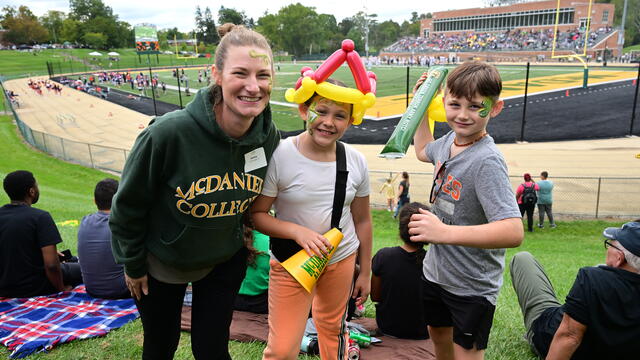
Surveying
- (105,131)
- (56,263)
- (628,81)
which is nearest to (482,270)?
(56,263)

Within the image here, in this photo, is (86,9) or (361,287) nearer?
(361,287)

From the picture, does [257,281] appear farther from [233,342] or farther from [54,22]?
[54,22]

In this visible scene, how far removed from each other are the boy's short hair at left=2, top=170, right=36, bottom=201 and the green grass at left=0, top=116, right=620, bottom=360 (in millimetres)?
1421

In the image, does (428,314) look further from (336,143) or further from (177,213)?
(177,213)

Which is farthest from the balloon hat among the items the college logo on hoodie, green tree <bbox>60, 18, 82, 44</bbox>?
green tree <bbox>60, 18, 82, 44</bbox>

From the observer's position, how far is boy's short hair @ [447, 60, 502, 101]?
7.80 feet

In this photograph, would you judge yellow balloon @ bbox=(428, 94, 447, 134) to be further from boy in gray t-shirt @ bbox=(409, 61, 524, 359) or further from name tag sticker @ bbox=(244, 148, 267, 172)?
name tag sticker @ bbox=(244, 148, 267, 172)

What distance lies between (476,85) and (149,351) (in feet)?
8.05

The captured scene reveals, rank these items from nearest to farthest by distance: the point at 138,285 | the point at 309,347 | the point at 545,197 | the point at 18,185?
1. the point at 138,285
2. the point at 309,347
3. the point at 18,185
4. the point at 545,197

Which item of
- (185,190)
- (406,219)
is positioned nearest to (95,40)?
(406,219)

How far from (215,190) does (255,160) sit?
11.7 inches

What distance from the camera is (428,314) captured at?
9.09 feet

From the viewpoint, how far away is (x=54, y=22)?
376ft

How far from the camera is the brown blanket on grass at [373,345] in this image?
3.51 m
